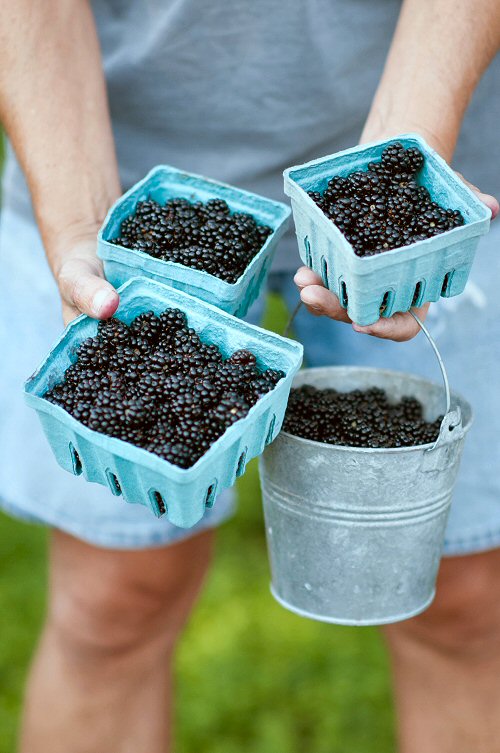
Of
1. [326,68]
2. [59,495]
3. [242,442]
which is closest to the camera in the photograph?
[242,442]

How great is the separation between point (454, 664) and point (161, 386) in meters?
0.99

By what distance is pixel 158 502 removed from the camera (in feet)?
4.28

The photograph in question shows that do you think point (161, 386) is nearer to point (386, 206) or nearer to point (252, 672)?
point (386, 206)

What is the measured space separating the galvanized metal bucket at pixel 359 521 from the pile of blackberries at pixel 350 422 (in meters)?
0.06

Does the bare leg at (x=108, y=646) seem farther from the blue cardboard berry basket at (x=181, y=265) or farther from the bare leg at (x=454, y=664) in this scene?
the blue cardboard berry basket at (x=181, y=265)

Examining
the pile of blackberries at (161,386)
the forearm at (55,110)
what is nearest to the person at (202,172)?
the forearm at (55,110)

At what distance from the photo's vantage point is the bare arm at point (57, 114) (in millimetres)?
1638

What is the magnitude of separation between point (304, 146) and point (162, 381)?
0.75 metres

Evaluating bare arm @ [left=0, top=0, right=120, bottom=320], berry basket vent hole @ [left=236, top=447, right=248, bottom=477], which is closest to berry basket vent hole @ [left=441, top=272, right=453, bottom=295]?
berry basket vent hole @ [left=236, top=447, right=248, bottom=477]

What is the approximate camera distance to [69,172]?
1646 mm

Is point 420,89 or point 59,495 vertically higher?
point 420,89

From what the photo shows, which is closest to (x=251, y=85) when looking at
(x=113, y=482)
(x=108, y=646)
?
(x=113, y=482)

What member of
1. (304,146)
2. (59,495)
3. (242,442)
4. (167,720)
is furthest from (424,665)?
(304,146)

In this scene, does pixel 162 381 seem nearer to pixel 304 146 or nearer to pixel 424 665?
pixel 304 146
